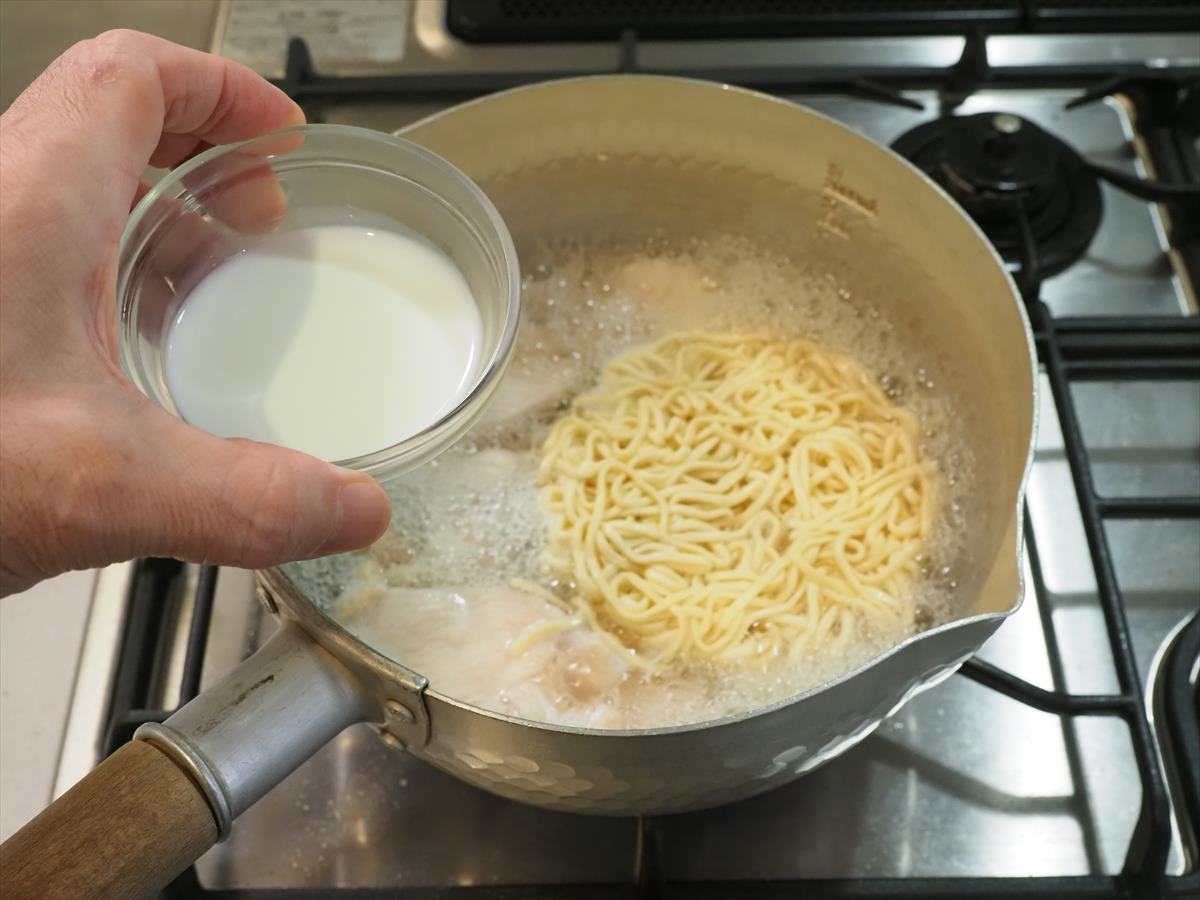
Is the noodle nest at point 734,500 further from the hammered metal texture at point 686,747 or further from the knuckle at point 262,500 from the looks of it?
the knuckle at point 262,500

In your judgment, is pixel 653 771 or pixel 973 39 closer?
pixel 653 771

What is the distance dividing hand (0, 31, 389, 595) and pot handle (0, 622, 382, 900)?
92 mm

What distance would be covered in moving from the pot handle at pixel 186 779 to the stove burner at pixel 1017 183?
2.86ft

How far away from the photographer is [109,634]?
1001mm

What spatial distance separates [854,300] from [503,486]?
1.45 ft

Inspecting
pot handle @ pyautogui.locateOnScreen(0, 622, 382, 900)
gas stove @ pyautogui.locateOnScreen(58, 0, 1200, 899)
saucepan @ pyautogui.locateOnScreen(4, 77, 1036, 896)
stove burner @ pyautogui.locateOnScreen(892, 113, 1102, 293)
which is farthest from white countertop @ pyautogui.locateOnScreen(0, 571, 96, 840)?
stove burner @ pyautogui.locateOnScreen(892, 113, 1102, 293)

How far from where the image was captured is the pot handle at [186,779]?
0.58m

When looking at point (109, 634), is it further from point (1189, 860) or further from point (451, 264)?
point (1189, 860)

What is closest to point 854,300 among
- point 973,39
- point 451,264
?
point 973,39

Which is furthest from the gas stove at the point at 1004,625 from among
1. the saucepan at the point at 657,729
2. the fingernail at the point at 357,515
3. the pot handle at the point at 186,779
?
the fingernail at the point at 357,515

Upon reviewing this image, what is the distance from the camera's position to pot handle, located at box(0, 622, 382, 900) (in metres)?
0.58

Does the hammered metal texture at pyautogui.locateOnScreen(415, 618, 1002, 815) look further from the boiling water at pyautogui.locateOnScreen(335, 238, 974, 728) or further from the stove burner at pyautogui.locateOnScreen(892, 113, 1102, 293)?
the stove burner at pyautogui.locateOnScreen(892, 113, 1102, 293)

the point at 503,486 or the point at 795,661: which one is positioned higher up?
→ the point at 503,486

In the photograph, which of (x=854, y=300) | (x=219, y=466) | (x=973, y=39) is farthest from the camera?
(x=973, y=39)
